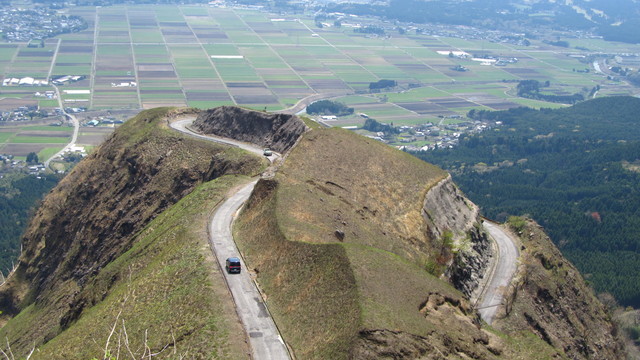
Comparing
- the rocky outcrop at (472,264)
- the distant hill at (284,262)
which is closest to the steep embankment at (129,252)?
the distant hill at (284,262)

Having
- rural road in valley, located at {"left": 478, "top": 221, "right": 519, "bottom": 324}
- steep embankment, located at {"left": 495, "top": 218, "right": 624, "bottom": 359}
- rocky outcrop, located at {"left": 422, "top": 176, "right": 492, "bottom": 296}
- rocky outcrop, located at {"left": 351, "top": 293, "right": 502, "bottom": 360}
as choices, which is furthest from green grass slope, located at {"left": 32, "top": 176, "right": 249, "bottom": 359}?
steep embankment, located at {"left": 495, "top": 218, "right": 624, "bottom": 359}

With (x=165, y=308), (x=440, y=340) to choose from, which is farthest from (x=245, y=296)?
(x=440, y=340)

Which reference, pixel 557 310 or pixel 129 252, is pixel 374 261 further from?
pixel 557 310

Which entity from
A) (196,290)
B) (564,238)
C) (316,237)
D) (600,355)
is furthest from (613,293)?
(196,290)

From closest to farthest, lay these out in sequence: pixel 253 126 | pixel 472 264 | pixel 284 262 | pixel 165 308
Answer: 1. pixel 165 308
2. pixel 284 262
3. pixel 472 264
4. pixel 253 126

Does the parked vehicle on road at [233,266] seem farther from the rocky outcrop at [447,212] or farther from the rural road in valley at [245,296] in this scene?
the rocky outcrop at [447,212]

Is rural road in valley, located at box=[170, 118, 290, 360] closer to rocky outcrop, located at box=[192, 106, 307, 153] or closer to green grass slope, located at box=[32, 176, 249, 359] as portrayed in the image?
green grass slope, located at box=[32, 176, 249, 359]

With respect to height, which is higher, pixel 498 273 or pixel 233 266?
pixel 233 266
